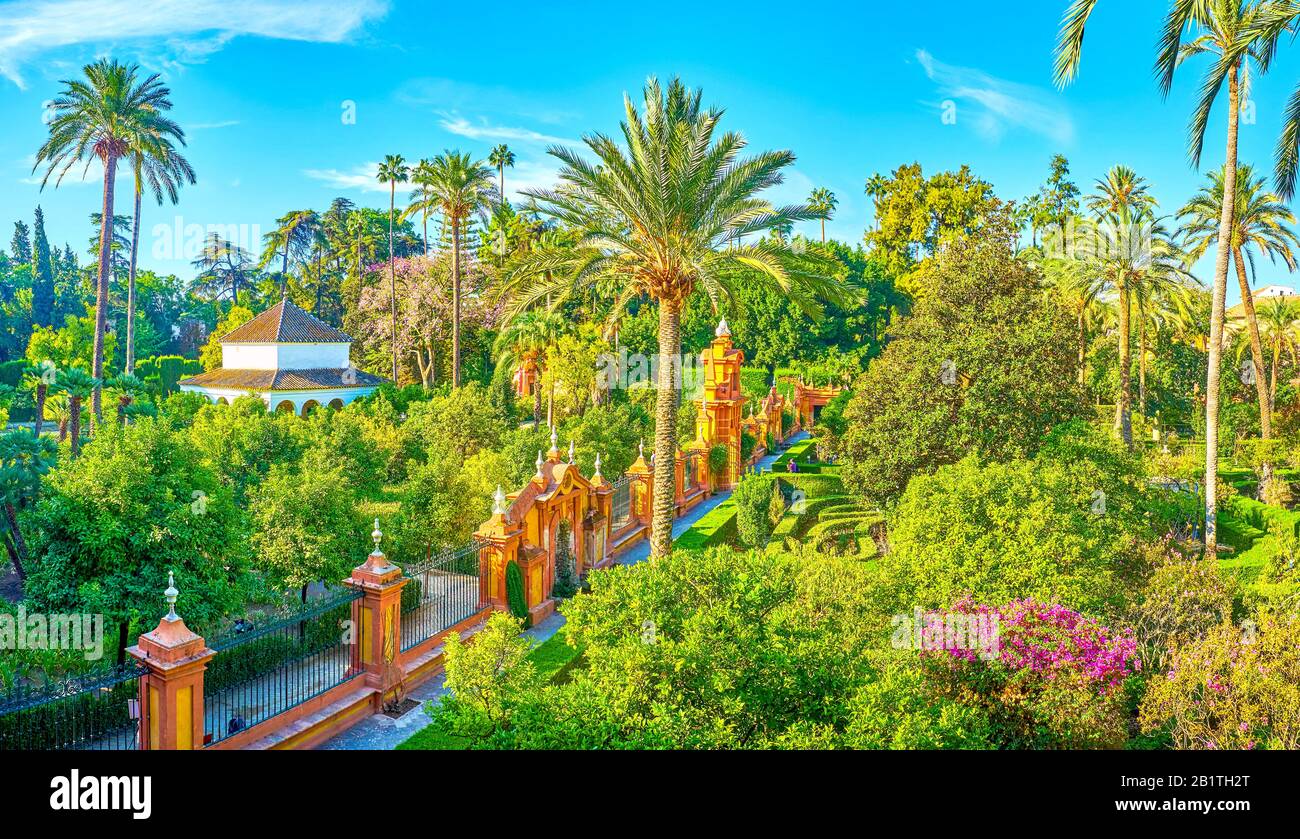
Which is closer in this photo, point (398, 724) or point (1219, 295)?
point (398, 724)

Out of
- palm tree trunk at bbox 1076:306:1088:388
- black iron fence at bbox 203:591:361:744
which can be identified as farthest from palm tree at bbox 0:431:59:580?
palm tree trunk at bbox 1076:306:1088:388

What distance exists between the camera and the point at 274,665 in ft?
41.3

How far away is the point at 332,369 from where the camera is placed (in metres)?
45.7

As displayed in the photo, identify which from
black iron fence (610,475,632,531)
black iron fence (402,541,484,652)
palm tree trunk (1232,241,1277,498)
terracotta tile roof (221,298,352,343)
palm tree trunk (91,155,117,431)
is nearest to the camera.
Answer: black iron fence (402,541,484,652)

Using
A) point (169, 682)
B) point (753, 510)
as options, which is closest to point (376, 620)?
point (169, 682)

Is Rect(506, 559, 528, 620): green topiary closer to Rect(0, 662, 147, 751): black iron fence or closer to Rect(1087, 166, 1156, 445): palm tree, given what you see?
Rect(0, 662, 147, 751): black iron fence

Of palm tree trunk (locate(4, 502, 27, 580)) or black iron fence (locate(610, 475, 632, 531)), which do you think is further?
black iron fence (locate(610, 475, 632, 531))

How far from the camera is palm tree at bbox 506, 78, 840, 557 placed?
15414mm

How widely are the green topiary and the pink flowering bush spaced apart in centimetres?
885

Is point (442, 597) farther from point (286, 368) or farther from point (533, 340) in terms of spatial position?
point (286, 368)

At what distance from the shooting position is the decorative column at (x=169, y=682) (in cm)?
926

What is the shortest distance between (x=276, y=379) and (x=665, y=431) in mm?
31866

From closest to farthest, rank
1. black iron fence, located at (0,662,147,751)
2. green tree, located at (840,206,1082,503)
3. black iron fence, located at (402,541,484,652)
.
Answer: black iron fence, located at (0,662,147,751)
black iron fence, located at (402,541,484,652)
green tree, located at (840,206,1082,503)
